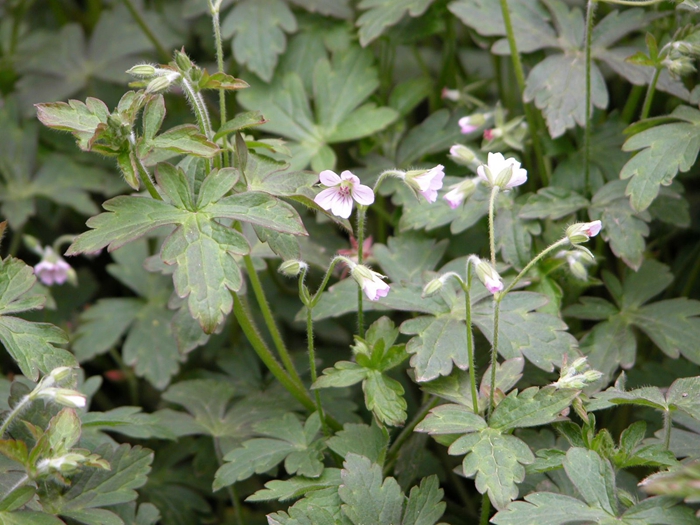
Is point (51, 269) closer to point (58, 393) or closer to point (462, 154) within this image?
point (58, 393)

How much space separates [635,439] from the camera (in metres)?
1.68

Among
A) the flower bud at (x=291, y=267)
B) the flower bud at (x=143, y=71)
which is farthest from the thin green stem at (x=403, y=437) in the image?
the flower bud at (x=143, y=71)

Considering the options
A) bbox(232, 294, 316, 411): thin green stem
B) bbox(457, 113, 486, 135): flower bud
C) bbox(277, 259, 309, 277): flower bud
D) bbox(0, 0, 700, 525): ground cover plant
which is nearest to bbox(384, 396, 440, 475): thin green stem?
bbox(0, 0, 700, 525): ground cover plant

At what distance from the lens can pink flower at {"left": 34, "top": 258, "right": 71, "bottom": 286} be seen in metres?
2.67

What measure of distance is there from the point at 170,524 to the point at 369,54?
1.99 metres

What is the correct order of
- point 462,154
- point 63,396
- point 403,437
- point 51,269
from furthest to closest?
point 51,269 < point 462,154 < point 403,437 < point 63,396

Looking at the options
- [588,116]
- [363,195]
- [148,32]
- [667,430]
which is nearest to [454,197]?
[363,195]

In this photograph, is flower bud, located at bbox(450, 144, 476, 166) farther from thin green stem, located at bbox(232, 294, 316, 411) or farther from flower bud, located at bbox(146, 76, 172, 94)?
flower bud, located at bbox(146, 76, 172, 94)

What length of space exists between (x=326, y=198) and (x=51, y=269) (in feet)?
4.94

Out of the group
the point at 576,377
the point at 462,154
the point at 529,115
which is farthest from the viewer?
the point at 529,115

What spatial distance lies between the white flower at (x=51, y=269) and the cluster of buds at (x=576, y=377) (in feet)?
6.40

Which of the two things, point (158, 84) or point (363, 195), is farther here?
point (363, 195)

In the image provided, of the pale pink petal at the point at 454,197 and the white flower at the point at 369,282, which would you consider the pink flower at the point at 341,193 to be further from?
the pale pink petal at the point at 454,197

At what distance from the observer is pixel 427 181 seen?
1.82 metres
